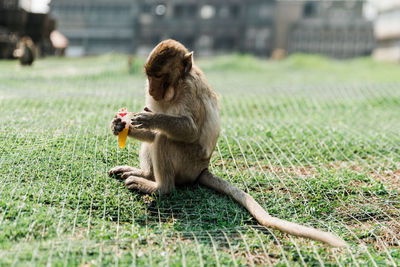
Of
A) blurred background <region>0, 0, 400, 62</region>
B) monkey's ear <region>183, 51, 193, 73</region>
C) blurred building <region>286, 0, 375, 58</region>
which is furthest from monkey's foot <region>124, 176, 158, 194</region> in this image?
blurred building <region>286, 0, 375, 58</region>

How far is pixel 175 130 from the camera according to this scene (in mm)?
3428

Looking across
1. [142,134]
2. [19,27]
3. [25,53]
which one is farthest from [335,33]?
[142,134]

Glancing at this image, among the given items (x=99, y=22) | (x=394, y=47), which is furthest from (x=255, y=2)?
(x=394, y=47)

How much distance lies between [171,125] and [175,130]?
55mm

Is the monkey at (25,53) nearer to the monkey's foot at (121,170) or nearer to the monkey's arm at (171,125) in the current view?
the monkey's foot at (121,170)

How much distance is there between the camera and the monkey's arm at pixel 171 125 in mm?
Result: 3316

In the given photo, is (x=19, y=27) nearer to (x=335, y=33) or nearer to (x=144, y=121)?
(x=144, y=121)

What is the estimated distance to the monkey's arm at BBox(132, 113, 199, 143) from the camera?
10.9 feet

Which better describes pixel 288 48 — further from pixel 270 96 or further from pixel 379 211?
pixel 379 211

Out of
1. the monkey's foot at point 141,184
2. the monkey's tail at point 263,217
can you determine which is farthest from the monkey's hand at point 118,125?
the monkey's tail at point 263,217

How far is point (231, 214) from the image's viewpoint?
3.50 m

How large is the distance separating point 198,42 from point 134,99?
30623mm

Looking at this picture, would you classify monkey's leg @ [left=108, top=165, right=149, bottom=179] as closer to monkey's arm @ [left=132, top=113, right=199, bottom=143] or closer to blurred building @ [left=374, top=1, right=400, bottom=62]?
monkey's arm @ [left=132, top=113, right=199, bottom=143]

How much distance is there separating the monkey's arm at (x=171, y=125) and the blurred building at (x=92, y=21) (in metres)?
35.9
